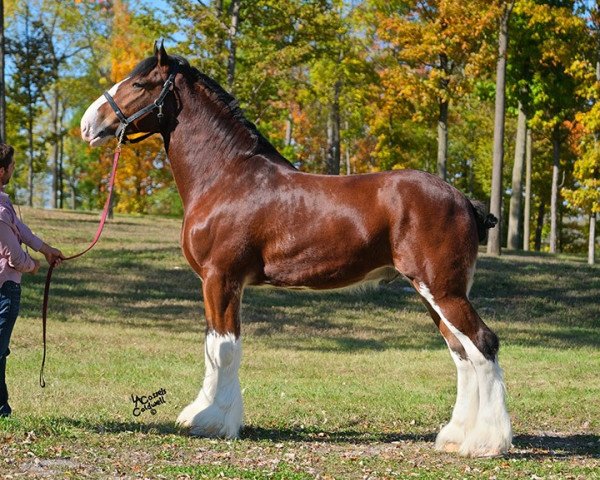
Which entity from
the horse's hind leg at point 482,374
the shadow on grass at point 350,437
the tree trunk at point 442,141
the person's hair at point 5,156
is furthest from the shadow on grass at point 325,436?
the tree trunk at point 442,141

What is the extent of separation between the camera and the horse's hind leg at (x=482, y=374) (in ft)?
21.9

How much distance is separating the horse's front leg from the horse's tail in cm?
191

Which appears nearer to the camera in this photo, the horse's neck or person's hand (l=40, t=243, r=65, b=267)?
person's hand (l=40, t=243, r=65, b=267)

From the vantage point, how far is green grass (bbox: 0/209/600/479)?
646 centimetres

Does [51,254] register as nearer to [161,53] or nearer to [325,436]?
[161,53]

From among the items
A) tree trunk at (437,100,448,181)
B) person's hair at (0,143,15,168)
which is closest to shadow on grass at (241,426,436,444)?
person's hair at (0,143,15,168)

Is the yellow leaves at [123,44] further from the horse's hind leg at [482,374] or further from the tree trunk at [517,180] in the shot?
the horse's hind leg at [482,374]

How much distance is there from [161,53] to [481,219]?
113 inches

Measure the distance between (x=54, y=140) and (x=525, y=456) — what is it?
31.6m

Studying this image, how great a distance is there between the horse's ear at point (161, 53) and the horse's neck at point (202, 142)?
0.95ft

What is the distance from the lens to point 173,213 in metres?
53.2

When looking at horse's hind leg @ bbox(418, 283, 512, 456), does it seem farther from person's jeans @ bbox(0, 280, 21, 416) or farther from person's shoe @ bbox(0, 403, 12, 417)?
person's shoe @ bbox(0, 403, 12, 417)

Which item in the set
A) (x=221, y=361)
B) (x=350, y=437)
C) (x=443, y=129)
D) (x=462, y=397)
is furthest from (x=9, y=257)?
(x=443, y=129)

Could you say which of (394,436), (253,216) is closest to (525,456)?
(394,436)
